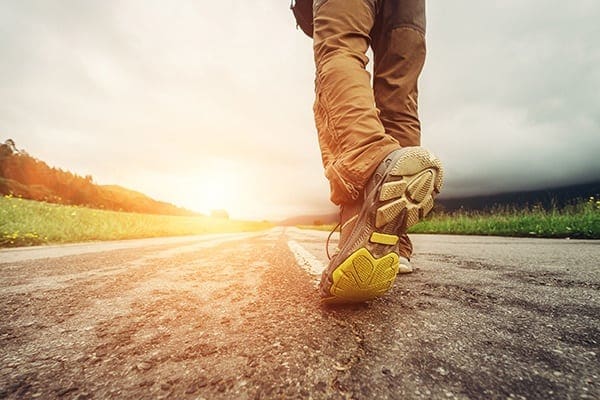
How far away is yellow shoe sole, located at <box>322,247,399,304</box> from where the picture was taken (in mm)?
909

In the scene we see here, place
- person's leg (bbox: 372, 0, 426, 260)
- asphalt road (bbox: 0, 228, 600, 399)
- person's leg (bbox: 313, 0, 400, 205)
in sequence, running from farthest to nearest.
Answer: person's leg (bbox: 372, 0, 426, 260) < person's leg (bbox: 313, 0, 400, 205) < asphalt road (bbox: 0, 228, 600, 399)

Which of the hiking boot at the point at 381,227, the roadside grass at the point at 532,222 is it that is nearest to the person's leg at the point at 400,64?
the hiking boot at the point at 381,227

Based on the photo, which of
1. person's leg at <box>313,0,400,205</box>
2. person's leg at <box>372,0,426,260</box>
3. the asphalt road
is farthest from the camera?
person's leg at <box>372,0,426,260</box>

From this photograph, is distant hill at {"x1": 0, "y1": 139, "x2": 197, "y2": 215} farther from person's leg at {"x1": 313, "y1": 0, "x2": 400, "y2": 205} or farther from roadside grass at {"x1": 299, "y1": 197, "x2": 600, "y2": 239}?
person's leg at {"x1": 313, "y1": 0, "x2": 400, "y2": 205}

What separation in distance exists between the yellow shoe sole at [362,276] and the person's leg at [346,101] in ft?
0.90

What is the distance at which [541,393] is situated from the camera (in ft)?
1.65

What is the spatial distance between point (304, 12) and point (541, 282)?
1.98 m

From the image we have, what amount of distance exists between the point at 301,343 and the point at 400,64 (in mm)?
1548

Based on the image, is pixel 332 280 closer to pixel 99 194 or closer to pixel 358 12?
pixel 358 12

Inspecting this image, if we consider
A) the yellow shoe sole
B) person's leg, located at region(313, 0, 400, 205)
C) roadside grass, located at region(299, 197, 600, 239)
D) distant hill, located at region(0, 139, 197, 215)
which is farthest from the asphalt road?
distant hill, located at region(0, 139, 197, 215)

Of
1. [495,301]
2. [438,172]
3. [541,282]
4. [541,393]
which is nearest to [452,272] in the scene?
[541,282]

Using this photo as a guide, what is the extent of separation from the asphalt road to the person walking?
0.17 metres

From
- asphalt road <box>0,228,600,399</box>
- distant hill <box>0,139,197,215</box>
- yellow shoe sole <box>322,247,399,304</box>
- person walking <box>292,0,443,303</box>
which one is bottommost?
asphalt road <box>0,228,600,399</box>

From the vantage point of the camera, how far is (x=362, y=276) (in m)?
0.92
